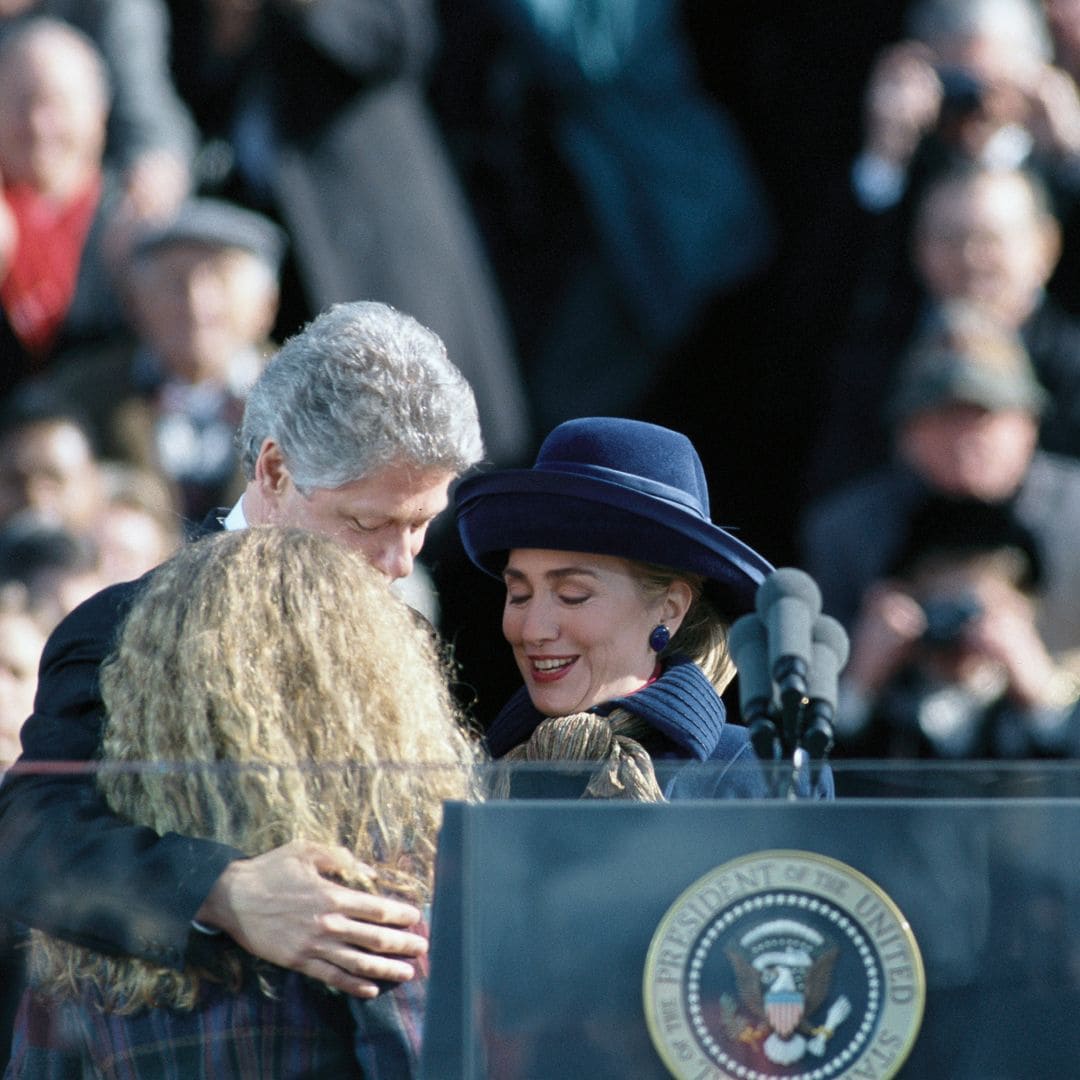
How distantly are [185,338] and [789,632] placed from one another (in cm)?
345

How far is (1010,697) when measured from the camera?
4645 millimetres

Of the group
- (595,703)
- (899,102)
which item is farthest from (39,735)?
(899,102)

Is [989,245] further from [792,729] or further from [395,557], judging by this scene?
[792,729]

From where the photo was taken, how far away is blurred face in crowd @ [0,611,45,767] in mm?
4133

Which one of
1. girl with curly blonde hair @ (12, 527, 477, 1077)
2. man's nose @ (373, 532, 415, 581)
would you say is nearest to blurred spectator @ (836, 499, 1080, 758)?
man's nose @ (373, 532, 415, 581)

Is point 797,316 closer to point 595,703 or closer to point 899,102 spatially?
point 899,102

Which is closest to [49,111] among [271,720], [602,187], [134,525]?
[134,525]

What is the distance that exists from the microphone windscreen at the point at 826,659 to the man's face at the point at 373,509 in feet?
2.52

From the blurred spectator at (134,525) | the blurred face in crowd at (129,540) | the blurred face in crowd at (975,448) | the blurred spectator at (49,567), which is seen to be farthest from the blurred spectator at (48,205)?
the blurred face in crowd at (975,448)

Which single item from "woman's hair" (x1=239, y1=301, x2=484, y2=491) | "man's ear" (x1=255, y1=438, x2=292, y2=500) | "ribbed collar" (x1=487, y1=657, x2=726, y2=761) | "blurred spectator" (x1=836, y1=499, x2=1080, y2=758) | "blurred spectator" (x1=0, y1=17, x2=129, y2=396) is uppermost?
"blurred spectator" (x1=0, y1=17, x2=129, y2=396)

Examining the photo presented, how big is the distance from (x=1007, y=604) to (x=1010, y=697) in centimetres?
22

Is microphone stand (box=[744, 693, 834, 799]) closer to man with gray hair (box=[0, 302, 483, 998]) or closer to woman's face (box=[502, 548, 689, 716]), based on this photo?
man with gray hair (box=[0, 302, 483, 998])

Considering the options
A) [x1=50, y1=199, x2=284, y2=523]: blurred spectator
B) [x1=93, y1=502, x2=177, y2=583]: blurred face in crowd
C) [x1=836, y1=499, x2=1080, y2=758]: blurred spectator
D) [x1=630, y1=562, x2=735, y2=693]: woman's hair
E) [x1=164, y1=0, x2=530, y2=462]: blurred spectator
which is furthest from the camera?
[x1=164, y1=0, x2=530, y2=462]: blurred spectator

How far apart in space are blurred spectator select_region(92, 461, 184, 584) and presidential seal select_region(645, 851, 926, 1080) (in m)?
2.97
